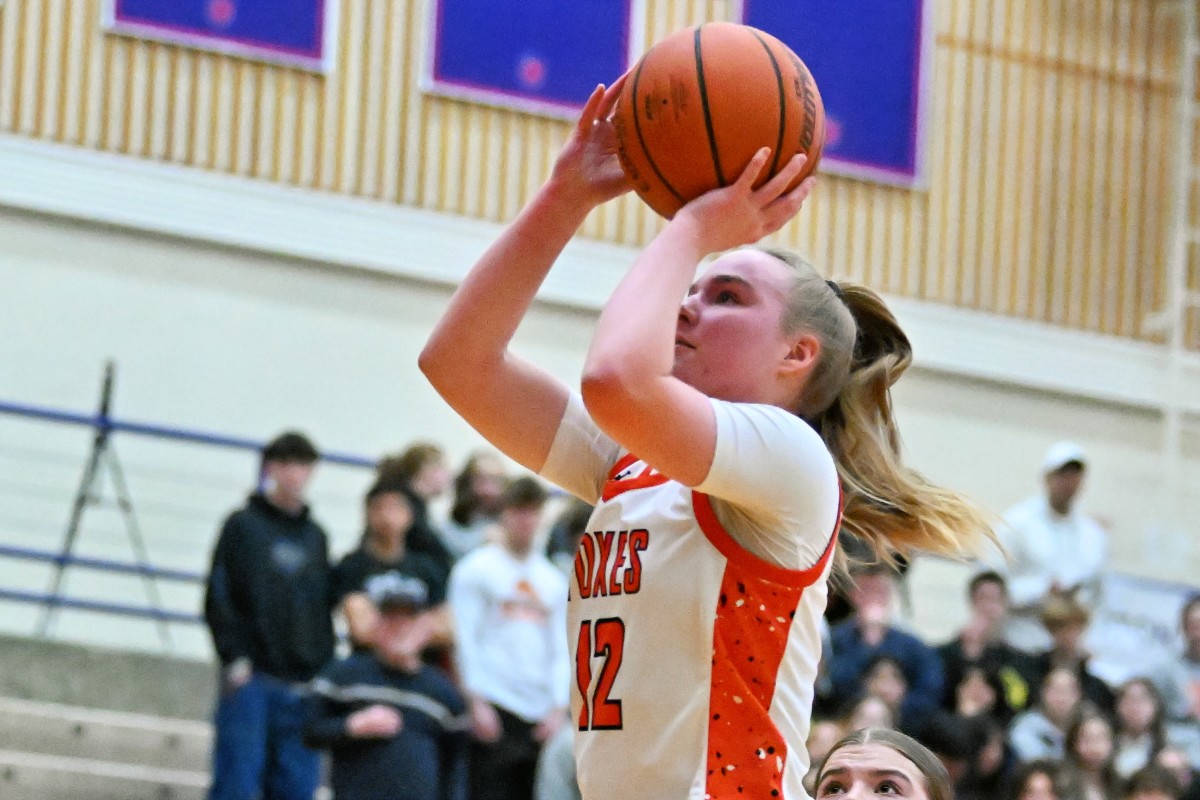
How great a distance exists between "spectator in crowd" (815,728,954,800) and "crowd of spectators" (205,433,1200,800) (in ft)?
9.04

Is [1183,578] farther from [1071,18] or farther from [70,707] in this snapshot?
[70,707]

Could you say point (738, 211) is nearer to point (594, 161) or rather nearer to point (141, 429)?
point (594, 161)

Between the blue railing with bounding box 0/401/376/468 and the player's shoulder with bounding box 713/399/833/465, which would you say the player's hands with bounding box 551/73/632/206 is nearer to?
the player's shoulder with bounding box 713/399/833/465

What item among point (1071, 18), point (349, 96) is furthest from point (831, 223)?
point (349, 96)

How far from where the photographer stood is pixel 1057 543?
948 cm

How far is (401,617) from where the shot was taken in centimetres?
671

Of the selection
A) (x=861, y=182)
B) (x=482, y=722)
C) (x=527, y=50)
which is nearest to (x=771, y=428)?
(x=482, y=722)

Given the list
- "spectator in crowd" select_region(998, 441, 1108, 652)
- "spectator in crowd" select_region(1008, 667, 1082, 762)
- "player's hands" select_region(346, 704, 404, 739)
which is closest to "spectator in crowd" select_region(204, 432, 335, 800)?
"player's hands" select_region(346, 704, 404, 739)

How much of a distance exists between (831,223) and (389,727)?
6202 millimetres

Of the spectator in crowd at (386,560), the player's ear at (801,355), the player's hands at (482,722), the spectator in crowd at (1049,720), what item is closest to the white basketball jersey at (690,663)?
the player's ear at (801,355)

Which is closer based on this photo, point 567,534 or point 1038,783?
point 1038,783

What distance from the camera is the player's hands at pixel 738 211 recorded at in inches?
106

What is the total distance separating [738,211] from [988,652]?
5928mm

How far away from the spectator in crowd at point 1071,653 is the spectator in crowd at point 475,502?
8.47 ft
